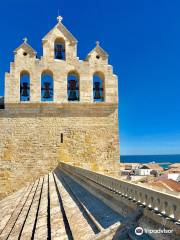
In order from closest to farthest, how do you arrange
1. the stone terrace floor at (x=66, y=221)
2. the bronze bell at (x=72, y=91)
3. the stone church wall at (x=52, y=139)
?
the stone terrace floor at (x=66, y=221), the stone church wall at (x=52, y=139), the bronze bell at (x=72, y=91)

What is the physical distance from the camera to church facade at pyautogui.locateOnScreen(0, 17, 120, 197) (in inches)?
625

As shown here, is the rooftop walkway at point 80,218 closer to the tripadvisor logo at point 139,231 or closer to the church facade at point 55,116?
the tripadvisor logo at point 139,231

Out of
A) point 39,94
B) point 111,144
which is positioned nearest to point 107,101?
point 111,144

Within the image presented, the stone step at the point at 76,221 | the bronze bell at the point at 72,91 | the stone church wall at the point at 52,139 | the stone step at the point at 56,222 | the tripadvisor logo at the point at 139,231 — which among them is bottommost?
the stone step at the point at 56,222

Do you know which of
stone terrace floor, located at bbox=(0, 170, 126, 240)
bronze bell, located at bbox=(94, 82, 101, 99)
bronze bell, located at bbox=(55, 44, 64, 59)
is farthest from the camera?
bronze bell, located at bbox=(55, 44, 64, 59)

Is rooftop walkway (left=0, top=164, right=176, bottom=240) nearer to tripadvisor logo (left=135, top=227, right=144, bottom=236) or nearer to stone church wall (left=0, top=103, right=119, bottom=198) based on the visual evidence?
tripadvisor logo (left=135, top=227, right=144, bottom=236)

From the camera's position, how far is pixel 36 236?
16.9ft

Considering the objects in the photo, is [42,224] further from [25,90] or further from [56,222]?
[25,90]

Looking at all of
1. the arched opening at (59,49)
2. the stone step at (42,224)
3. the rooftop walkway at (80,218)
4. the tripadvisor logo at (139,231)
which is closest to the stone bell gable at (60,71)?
the arched opening at (59,49)

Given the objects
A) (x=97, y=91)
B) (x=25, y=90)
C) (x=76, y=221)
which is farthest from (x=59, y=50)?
(x=76, y=221)

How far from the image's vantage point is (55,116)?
16234 millimetres

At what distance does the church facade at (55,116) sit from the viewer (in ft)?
52.1

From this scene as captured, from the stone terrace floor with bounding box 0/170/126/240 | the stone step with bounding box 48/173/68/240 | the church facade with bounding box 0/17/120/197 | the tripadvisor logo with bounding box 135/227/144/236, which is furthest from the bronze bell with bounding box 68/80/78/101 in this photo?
the tripadvisor logo with bounding box 135/227/144/236

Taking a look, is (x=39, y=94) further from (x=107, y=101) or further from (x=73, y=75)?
(x=107, y=101)
